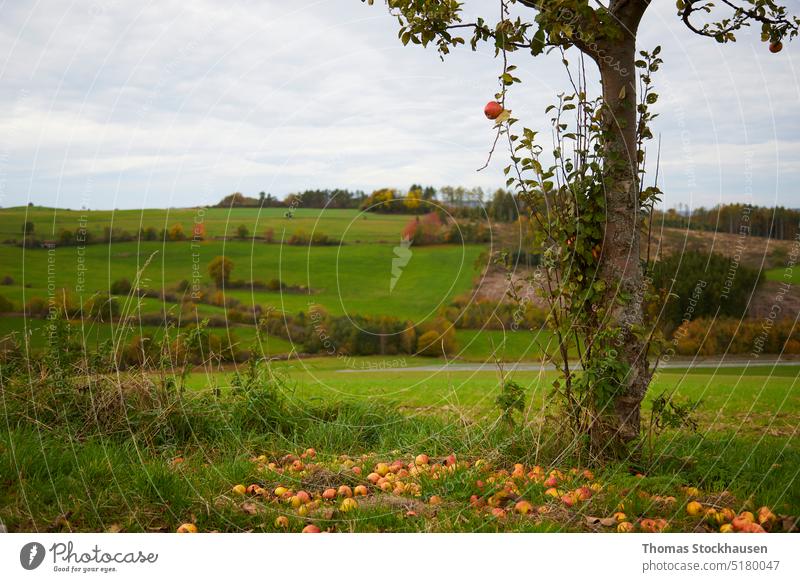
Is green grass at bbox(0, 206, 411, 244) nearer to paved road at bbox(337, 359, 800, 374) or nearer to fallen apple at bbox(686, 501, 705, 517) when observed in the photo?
paved road at bbox(337, 359, 800, 374)

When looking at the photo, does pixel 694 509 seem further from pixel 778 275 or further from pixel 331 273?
pixel 778 275

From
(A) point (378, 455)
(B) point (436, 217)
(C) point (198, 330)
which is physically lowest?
(A) point (378, 455)

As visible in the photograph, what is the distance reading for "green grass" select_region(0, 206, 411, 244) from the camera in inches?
394

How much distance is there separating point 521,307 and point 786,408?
15.9 feet

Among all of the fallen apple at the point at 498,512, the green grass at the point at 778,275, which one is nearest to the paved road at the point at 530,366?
the green grass at the point at 778,275

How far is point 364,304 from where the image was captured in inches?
423

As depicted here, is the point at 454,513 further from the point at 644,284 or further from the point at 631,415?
the point at 644,284

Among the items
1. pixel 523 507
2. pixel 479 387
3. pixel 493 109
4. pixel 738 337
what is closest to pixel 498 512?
pixel 523 507

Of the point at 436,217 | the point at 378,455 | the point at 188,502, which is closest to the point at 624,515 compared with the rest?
the point at 378,455

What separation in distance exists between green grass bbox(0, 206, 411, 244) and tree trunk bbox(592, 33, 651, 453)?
496 cm

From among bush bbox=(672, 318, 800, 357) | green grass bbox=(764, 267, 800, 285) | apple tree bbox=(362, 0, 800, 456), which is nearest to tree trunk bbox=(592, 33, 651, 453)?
apple tree bbox=(362, 0, 800, 456)

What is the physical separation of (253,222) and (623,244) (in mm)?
6477

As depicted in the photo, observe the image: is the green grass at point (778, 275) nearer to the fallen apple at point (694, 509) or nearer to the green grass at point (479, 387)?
the green grass at point (479, 387)

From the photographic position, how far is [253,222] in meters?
10.6
